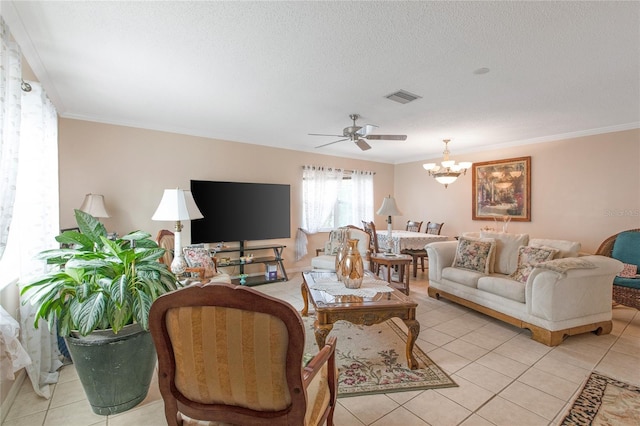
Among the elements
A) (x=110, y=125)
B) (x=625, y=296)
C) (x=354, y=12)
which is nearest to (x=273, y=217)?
(x=110, y=125)

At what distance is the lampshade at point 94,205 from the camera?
11.7 ft

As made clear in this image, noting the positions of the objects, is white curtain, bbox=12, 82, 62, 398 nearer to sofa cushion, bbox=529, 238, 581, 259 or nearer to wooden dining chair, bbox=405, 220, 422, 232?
sofa cushion, bbox=529, 238, 581, 259

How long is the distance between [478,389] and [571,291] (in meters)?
1.49

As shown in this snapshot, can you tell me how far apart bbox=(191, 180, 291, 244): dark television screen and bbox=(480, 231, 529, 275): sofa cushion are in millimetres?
3332

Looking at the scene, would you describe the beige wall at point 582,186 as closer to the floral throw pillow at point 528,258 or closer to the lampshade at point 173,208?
the floral throw pillow at point 528,258

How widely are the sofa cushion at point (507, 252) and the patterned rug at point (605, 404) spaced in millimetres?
1621

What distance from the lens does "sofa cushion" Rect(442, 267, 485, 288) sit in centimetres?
360

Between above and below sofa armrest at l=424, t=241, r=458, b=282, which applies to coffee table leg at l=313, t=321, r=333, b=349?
below

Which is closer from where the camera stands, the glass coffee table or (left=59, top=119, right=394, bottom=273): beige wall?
the glass coffee table

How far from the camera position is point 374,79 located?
2.78 metres

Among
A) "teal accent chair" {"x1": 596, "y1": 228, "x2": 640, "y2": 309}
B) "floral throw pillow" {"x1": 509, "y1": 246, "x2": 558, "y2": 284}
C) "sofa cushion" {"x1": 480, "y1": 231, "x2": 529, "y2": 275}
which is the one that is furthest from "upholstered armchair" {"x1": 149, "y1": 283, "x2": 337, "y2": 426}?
"teal accent chair" {"x1": 596, "y1": 228, "x2": 640, "y2": 309}

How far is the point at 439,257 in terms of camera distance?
412cm

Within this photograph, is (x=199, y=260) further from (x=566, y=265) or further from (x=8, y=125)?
(x=566, y=265)

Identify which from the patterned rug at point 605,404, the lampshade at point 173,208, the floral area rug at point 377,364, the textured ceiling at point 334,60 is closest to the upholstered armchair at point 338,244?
the floral area rug at point 377,364
